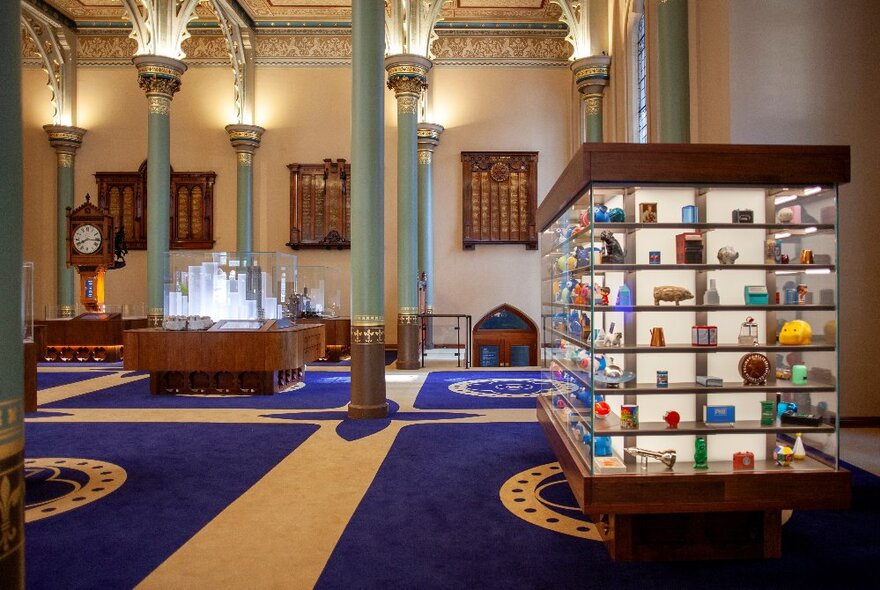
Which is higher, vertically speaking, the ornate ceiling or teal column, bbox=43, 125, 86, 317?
the ornate ceiling

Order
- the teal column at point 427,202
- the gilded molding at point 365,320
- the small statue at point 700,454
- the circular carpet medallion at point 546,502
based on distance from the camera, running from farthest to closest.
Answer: the teal column at point 427,202
the gilded molding at point 365,320
the circular carpet medallion at point 546,502
the small statue at point 700,454

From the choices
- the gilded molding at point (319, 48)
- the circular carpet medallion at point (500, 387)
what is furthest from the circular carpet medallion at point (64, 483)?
the gilded molding at point (319, 48)

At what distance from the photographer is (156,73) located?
39.0 ft

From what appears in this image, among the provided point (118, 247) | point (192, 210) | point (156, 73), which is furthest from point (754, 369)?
point (192, 210)

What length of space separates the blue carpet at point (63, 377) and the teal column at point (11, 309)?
934 cm

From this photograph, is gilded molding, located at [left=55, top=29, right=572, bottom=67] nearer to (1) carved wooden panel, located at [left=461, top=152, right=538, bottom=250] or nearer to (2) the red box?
(1) carved wooden panel, located at [left=461, top=152, right=538, bottom=250]

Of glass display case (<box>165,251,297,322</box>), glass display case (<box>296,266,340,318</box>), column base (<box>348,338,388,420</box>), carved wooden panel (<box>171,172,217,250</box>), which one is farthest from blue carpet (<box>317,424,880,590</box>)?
carved wooden panel (<box>171,172,217,250</box>)

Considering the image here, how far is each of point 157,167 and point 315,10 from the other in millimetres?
5968

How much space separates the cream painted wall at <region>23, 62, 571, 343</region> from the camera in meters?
15.2

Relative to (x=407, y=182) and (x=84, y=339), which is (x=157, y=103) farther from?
(x=84, y=339)

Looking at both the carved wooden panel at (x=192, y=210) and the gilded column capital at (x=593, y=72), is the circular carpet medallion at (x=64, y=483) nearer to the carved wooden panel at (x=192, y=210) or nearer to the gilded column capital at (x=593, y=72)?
the gilded column capital at (x=593, y=72)

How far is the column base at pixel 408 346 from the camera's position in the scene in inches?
460

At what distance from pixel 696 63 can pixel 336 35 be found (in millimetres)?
10668

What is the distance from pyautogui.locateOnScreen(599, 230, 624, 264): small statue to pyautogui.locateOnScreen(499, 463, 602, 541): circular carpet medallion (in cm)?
159
